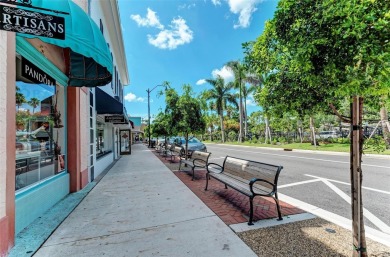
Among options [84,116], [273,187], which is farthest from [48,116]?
[273,187]

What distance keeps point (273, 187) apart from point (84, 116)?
6053 mm

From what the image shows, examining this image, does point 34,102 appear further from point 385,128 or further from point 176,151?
point 385,128

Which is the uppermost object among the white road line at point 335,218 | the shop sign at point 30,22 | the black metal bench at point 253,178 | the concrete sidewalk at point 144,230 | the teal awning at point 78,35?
the teal awning at point 78,35

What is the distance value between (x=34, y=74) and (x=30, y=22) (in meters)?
2.89

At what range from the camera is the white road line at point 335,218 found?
11.3 ft

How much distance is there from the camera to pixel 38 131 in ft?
17.4

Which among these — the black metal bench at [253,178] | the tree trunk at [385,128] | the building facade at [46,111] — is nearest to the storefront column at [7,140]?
the building facade at [46,111]

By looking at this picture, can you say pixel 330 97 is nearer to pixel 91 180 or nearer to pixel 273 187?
pixel 273 187

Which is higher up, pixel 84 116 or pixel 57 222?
pixel 84 116

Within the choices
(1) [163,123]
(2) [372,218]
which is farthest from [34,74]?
(1) [163,123]

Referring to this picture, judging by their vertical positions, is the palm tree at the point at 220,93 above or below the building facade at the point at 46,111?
above

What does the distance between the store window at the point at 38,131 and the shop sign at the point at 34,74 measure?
0.26ft

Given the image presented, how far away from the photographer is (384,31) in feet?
6.19

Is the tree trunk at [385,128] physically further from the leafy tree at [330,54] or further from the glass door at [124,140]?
the glass door at [124,140]
